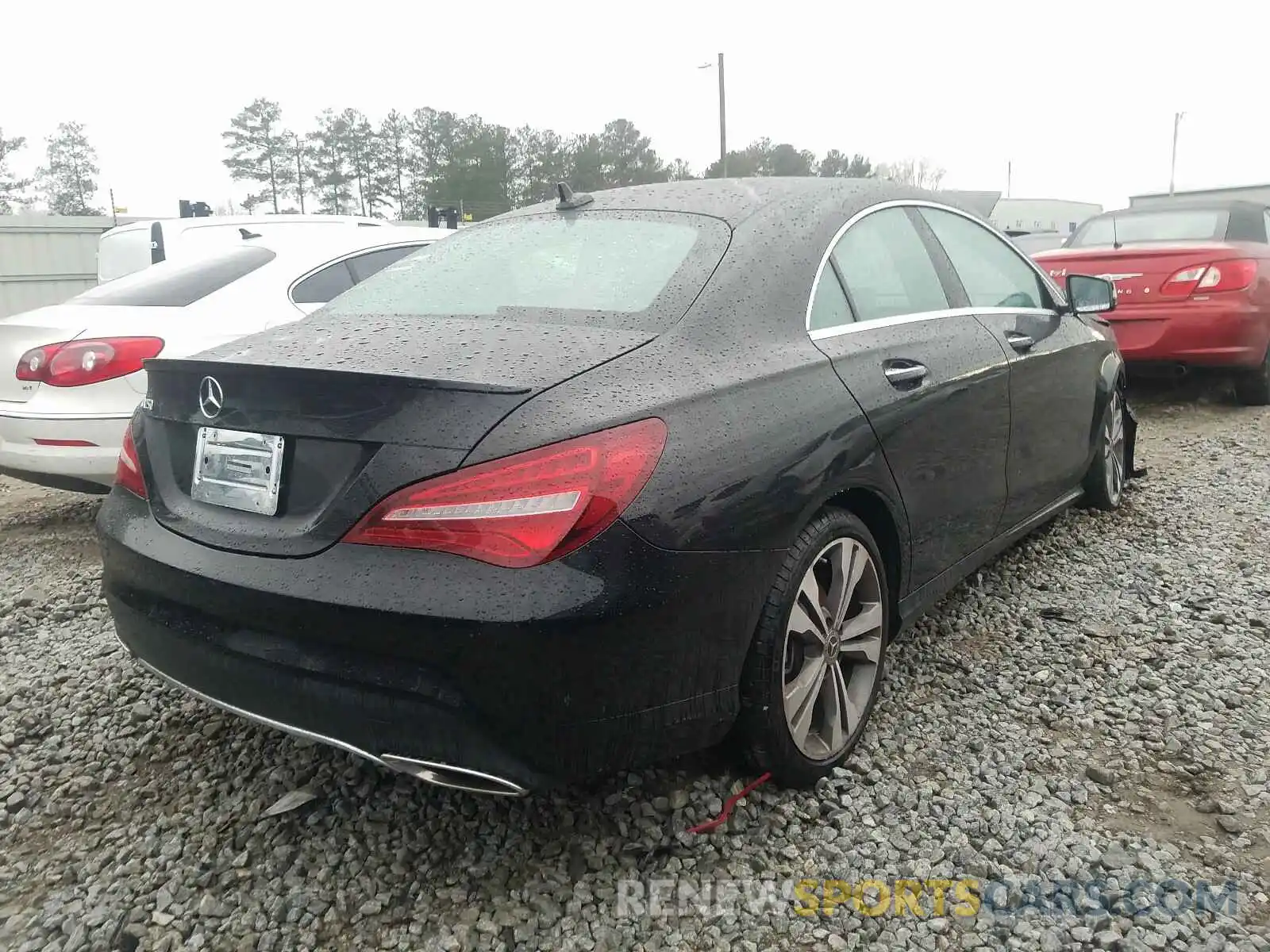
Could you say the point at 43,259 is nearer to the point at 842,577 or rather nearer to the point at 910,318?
the point at 910,318

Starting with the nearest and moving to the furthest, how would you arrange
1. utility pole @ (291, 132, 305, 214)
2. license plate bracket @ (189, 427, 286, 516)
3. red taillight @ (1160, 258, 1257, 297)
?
license plate bracket @ (189, 427, 286, 516) < red taillight @ (1160, 258, 1257, 297) < utility pole @ (291, 132, 305, 214)

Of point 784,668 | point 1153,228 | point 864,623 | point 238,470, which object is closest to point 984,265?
point 864,623

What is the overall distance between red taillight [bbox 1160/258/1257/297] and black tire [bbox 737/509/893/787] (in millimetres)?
5014

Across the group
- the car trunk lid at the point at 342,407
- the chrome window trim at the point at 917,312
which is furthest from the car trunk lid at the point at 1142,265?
the car trunk lid at the point at 342,407

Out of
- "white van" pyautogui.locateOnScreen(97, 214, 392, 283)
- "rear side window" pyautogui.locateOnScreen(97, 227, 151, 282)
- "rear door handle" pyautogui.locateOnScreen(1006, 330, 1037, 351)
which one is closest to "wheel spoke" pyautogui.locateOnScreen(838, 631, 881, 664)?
"rear door handle" pyautogui.locateOnScreen(1006, 330, 1037, 351)

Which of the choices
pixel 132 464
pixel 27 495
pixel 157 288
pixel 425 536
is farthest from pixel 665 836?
pixel 27 495

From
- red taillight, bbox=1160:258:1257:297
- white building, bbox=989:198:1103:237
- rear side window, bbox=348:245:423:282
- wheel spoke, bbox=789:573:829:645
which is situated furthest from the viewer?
white building, bbox=989:198:1103:237

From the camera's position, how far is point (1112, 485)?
451 cm

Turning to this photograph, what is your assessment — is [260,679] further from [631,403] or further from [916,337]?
[916,337]

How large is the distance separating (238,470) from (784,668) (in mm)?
1256

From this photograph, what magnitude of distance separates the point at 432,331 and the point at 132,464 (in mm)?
802

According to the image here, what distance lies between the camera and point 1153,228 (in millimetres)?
7547

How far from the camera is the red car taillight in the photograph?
4.17 meters

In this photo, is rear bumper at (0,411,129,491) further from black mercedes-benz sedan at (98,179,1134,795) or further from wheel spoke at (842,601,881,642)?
wheel spoke at (842,601,881,642)
